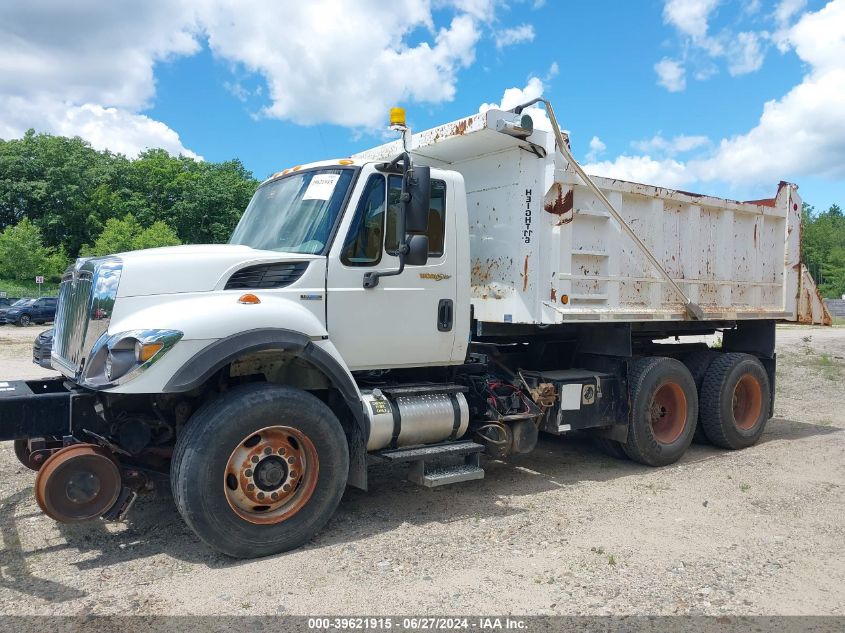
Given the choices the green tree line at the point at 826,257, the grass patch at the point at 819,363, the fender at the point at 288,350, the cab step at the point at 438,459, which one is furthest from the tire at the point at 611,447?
the green tree line at the point at 826,257

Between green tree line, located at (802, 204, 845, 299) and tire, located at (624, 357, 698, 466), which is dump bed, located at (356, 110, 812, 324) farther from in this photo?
green tree line, located at (802, 204, 845, 299)

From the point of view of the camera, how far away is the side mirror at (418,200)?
4988mm

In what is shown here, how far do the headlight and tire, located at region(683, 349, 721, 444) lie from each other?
629cm

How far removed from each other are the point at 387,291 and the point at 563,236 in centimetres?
195

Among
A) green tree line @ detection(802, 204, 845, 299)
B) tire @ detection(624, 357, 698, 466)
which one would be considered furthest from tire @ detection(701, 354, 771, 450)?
green tree line @ detection(802, 204, 845, 299)

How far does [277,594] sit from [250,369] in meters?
1.60

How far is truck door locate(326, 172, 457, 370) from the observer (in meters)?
5.20

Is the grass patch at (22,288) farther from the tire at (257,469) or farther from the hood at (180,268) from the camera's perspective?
the tire at (257,469)

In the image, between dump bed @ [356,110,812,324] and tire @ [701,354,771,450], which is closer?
dump bed @ [356,110,812,324]

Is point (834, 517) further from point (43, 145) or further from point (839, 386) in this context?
point (43, 145)

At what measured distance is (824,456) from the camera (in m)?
7.73

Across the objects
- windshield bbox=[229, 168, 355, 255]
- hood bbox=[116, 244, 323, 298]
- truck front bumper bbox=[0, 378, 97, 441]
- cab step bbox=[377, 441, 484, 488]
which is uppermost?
windshield bbox=[229, 168, 355, 255]

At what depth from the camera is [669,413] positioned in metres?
7.75

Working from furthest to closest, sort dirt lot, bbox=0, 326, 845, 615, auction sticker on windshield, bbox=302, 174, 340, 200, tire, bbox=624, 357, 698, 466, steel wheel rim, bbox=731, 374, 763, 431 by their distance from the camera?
1. steel wheel rim, bbox=731, 374, 763, 431
2. tire, bbox=624, 357, 698, 466
3. auction sticker on windshield, bbox=302, 174, 340, 200
4. dirt lot, bbox=0, 326, 845, 615
